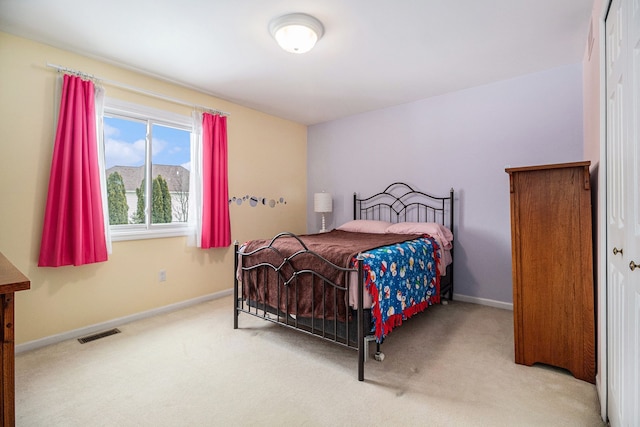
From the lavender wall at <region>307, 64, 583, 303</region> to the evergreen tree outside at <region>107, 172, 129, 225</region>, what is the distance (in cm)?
290

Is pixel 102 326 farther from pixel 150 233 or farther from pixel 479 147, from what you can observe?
pixel 479 147

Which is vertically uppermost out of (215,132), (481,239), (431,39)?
(431,39)

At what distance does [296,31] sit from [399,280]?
2.01 metres

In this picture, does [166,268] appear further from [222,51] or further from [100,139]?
[222,51]

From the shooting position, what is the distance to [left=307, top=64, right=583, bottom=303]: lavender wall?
124 inches

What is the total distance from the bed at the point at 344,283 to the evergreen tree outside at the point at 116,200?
4.12 ft

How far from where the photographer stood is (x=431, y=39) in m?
2.53

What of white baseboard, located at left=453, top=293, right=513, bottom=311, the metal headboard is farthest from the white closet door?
Answer: the metal headboard

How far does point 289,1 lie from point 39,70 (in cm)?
211

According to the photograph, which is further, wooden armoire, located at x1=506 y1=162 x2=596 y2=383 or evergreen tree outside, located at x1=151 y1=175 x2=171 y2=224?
evergreen tree outside, located at x1=151 y1=175 x2=171 y2=224

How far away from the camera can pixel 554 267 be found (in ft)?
6.89

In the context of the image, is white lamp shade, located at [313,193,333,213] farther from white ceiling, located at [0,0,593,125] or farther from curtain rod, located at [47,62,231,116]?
curtain rod, located at [47,62,231,116]

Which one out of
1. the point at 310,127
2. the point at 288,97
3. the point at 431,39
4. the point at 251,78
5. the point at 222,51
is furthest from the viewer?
the point at 310,127

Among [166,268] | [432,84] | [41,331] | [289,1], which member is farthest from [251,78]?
[41,331]
